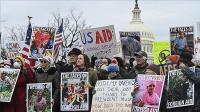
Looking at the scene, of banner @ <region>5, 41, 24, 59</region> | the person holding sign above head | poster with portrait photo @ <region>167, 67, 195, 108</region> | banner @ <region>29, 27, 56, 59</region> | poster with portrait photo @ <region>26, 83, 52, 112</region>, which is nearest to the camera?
poster with portrait photo @ <region>167, 67, 195, 108</region>

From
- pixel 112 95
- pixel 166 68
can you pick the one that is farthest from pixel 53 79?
pixel 166 68

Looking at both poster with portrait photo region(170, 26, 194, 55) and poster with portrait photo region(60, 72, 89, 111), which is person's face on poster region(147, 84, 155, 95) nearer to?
poster with portrait photo region(60, 72, 89, 111)

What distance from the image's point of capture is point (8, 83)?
43.5 ft

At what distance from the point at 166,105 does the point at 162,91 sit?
11.7 inches

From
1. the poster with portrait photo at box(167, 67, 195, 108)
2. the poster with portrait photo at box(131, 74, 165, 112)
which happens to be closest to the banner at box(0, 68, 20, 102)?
the poster with portrait photo at box(131, 74, 165, 112)

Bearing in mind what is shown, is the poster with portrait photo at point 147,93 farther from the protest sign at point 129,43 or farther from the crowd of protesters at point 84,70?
the protest sign at point 129,43

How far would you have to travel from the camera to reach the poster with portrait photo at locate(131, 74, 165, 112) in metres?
11.4

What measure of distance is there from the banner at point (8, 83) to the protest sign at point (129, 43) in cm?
421

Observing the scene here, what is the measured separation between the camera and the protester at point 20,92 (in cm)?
1314

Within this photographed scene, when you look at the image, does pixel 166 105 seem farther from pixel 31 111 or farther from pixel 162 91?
pixel 31 111

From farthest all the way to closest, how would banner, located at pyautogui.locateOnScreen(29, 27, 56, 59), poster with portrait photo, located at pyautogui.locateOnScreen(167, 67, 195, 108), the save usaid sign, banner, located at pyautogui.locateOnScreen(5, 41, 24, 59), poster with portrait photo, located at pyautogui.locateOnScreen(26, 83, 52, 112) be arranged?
banner, located at pyautogui.locateOnScreen(5, 41, 24, 59) → banner, located at pyautogui.locateOnScreen(29, 27, 56, 59) → the save usaid sign → poster with portrait photo, located at pyautogui.locateOnScreen(26, 83, 52, 112) → poster with portrait photo, located at pyautogui.locateOnScreen(167, 67, 195, 108)

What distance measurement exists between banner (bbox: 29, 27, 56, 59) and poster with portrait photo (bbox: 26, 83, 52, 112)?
3.61 m

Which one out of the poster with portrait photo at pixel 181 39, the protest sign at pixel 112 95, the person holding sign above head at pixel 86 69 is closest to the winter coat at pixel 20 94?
the person holding sign above head at pixel 86 69

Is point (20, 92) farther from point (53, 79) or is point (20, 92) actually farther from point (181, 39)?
point (181, 39)
